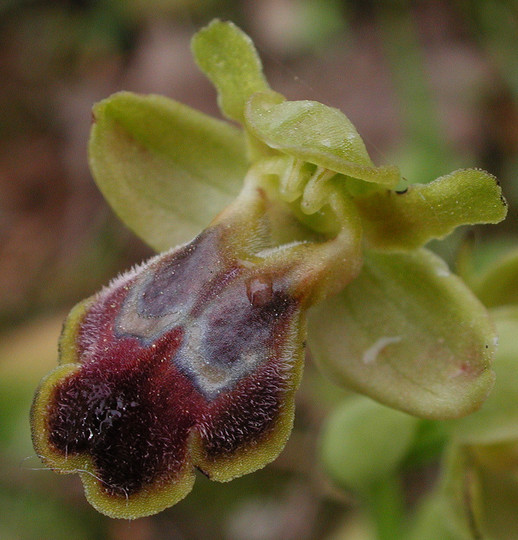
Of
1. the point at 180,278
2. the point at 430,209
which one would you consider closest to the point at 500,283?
the point at 430,209

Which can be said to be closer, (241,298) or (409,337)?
(241,298)

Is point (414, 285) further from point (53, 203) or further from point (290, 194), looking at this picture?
point (53, 203)

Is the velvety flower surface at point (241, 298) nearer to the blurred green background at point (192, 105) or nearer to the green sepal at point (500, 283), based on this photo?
the green sepal at point (500, 283)

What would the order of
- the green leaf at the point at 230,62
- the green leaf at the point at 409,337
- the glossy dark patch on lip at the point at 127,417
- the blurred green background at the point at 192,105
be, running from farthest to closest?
the blurred green background at the point at 192,105 < the green leaf at the point at 230,62 < the green leaf at the point at 409,337 < the glossy dark patch on lip at the point at 127,417

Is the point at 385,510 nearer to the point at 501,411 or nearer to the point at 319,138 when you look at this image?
the point at 501,411

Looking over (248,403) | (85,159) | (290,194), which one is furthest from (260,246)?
(85,159)

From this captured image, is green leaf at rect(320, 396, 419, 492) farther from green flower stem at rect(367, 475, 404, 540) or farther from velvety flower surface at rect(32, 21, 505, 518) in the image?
velvety flower surface at rect(32, 21, 505, 518)

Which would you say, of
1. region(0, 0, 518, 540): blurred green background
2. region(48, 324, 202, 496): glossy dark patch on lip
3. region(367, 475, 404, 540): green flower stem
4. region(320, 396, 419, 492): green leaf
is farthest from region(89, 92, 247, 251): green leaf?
region(0, 0, 518, 540): blurred green background

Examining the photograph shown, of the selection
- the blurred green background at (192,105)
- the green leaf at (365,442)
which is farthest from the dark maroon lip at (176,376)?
the blurred green background at (192,105)
